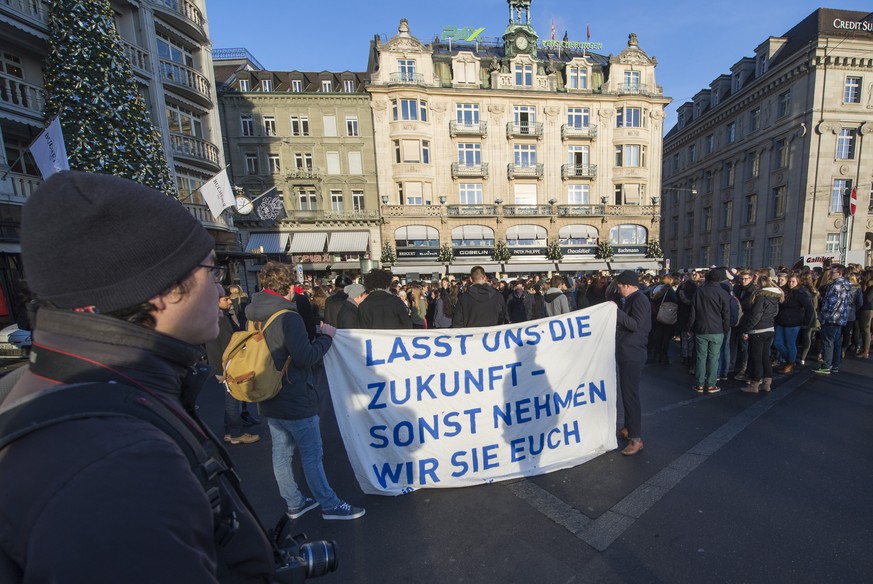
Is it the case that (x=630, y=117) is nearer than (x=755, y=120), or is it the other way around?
(x=630, y=117)

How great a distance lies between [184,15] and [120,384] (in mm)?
21740

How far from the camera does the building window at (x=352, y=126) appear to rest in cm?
2572

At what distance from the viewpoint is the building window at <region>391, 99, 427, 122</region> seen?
80.6 ft

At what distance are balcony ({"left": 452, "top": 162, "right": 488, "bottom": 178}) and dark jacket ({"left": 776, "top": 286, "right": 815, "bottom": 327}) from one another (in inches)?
837

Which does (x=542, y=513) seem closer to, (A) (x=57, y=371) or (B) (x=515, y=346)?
(B) (x=515, y=346)

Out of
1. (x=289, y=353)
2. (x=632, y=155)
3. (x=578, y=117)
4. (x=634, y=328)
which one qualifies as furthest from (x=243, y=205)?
(x=632, y=155)

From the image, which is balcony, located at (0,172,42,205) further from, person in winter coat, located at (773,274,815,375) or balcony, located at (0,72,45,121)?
person in winter coat, located at (773,274,815,375)

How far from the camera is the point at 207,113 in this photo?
1770 centimetres

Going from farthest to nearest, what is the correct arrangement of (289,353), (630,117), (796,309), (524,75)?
1. (630,117)
2. (524,75)
3. (796,309)
4. (289,353)

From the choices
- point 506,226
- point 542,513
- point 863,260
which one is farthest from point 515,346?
point 863,260

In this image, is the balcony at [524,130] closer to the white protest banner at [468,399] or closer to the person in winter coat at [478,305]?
the person in winter coat at [478,305]

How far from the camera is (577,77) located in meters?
26.8

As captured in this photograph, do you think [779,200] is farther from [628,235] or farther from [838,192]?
[628,235]

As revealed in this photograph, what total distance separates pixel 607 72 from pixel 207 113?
87.7 ft
